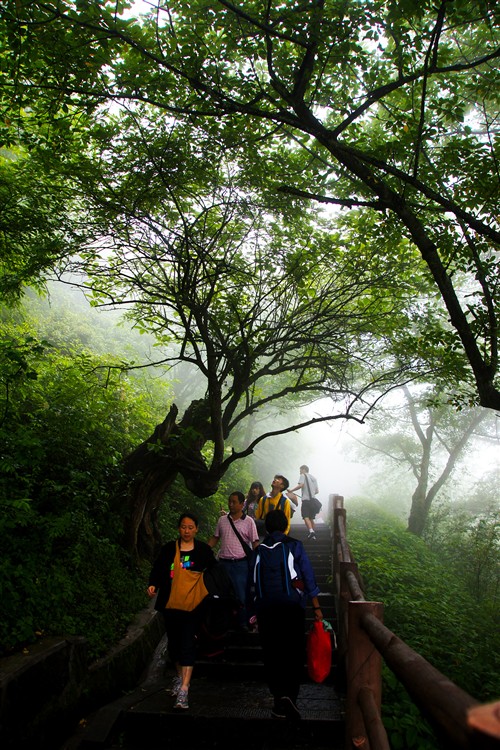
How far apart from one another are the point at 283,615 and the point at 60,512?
A: 336 cm

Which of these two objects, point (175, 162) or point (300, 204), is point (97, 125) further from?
point (300, 204)

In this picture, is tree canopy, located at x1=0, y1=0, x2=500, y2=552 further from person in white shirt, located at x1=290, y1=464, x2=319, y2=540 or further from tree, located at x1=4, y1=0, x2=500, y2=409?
person in white shirt, located at x1=290, y1=464, x2=319, y2=540

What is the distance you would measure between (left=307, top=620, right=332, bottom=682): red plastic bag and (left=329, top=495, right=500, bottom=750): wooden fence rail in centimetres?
53

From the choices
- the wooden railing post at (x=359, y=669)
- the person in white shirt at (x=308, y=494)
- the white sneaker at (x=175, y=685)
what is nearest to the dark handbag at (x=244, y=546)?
the white sneaker at (x=175, y=685)

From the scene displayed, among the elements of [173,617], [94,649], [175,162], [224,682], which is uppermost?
[175,162]

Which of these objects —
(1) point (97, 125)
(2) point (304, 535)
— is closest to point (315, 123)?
(1) point (97, 125)

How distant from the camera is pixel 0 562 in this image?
4.71 m

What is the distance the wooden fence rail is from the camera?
826 millimetres

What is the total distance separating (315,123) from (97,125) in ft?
9.66

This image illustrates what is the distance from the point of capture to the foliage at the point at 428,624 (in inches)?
171

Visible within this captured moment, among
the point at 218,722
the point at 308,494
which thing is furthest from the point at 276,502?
the point at 308,494

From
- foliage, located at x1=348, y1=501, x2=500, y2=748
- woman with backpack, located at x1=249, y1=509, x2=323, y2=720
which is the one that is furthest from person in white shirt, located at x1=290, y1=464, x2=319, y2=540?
woman with backpack, located at x1=249, y1=509, x2=323, y2=720

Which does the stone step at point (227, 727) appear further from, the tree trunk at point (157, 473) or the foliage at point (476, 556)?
the foliage at point (476, 556)

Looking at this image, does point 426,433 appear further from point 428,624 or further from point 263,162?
point 263,162
